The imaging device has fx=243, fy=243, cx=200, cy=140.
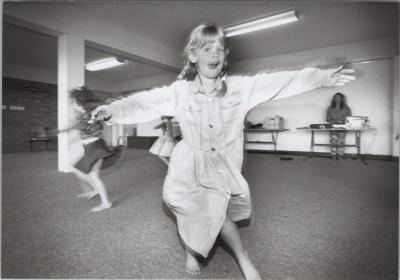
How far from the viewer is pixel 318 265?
107cm

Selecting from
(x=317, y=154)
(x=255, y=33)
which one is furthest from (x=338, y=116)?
(x=255, y=33)

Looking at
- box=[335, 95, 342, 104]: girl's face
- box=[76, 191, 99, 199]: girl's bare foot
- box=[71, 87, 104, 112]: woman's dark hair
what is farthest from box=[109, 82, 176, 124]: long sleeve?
box=[335, 95, 342, 104]: girl's face

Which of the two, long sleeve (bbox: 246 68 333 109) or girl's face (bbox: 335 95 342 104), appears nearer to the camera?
long sleeve (bbox: 246 68 333 109)

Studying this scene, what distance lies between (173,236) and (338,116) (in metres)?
5.19

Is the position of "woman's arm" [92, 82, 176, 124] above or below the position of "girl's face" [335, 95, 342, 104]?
below

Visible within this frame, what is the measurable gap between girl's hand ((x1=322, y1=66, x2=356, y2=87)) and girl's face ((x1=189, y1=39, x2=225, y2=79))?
0.43m

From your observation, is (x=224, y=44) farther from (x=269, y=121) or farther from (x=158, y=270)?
(x=269, y=121)

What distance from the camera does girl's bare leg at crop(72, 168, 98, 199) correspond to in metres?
2.07

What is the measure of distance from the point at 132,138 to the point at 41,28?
6.15m

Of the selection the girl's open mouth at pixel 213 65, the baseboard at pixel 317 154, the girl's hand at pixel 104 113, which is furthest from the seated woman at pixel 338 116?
the girl's hand at pixel 104 113

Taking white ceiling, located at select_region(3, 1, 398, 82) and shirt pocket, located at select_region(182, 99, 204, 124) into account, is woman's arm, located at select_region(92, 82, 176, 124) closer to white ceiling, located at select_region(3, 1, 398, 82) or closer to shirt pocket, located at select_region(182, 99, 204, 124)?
shirt pocket, located at select_region(182, 99, 204, 124)

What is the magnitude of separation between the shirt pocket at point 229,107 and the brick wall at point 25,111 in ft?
22.9

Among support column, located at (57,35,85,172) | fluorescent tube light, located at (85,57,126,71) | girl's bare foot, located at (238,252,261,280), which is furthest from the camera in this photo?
fluorescent tube light, located at (85,57,126,71)

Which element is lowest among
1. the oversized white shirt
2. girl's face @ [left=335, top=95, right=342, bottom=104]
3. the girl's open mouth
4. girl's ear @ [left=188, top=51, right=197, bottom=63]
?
the oversized white shirt
